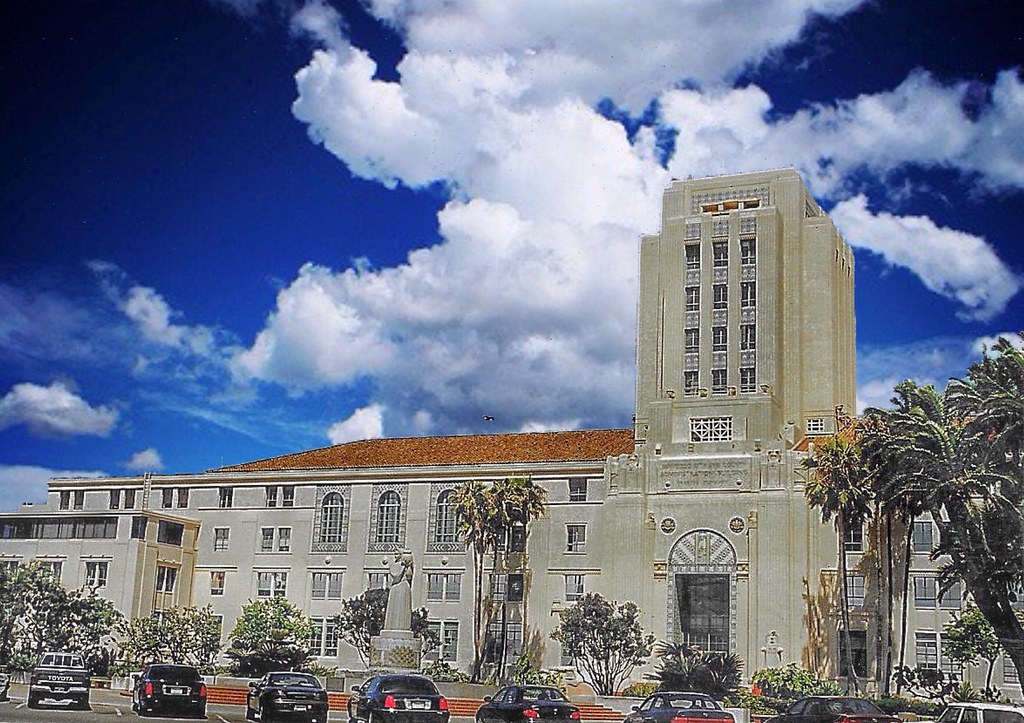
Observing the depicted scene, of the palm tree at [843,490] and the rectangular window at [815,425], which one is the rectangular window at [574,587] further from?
the rectangular window at [815,425]

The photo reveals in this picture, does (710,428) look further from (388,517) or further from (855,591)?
(388,517)

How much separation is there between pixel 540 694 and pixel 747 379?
147 ft

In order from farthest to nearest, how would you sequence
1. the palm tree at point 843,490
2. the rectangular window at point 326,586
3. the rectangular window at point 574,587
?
the rectangular window at point 326,586 < the rectangular window at point 574,587 < the palm tree at point 843,490

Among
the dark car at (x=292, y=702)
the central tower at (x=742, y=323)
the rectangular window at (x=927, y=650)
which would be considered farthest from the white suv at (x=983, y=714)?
the central tower at (x=742, y=323)

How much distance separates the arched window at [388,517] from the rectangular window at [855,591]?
26.9 meters

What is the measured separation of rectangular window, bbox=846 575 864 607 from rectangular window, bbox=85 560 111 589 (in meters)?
41.9

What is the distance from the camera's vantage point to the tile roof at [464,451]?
78312 millimetres

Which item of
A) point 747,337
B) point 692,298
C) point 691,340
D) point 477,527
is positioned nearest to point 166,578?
point 477,527

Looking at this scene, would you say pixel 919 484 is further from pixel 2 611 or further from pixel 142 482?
pixel 142 482

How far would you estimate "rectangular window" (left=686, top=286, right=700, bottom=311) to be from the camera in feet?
251

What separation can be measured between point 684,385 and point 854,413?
1143 centimetres

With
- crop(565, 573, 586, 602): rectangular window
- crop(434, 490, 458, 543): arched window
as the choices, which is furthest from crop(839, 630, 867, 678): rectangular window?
crop(434, 490, 458, 543): arched window

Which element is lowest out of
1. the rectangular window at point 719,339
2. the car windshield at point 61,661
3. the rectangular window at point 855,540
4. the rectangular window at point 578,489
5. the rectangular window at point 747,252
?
the car windshield at point 61,661

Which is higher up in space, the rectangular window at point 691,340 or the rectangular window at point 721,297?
the rectangular window at point 721,297
